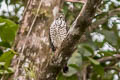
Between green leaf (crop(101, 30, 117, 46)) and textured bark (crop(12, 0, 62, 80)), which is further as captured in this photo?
green leaf (crop(101, 30, 117, 46))

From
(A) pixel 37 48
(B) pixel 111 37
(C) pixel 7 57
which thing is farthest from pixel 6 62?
(B) pixel 111 37

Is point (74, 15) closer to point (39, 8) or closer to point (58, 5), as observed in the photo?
point (58, 5)

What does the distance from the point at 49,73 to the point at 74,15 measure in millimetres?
1773

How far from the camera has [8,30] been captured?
Answer: 3.11 meters

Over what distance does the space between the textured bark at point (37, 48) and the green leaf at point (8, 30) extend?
178mm

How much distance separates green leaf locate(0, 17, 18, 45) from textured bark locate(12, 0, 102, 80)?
18 centimetres

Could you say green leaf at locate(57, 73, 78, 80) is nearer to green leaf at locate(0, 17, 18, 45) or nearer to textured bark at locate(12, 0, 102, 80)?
textured bark at locate(12, 0, 102, 80)

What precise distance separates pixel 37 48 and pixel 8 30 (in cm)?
47

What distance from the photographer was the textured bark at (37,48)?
7.52ft

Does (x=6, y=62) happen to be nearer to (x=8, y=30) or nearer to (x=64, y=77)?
(x=8, y=30)

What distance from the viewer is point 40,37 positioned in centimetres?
285

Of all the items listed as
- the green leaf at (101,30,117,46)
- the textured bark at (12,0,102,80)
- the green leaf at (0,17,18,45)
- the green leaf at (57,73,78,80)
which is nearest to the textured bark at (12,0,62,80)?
the textured bark at (12,0,102,80)

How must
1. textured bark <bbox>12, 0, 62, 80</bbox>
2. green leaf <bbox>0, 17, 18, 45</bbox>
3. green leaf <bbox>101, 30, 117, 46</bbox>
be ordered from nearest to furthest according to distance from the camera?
1. textured bark <bbox>12, 0, 62, 80</bbox>
2. green leaf <bbox>0, 17, 18, 45</bbox>
3. green leaf <bbox>101, 30, 117, 46</bbox>

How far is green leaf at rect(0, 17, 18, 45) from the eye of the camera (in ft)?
9.92
